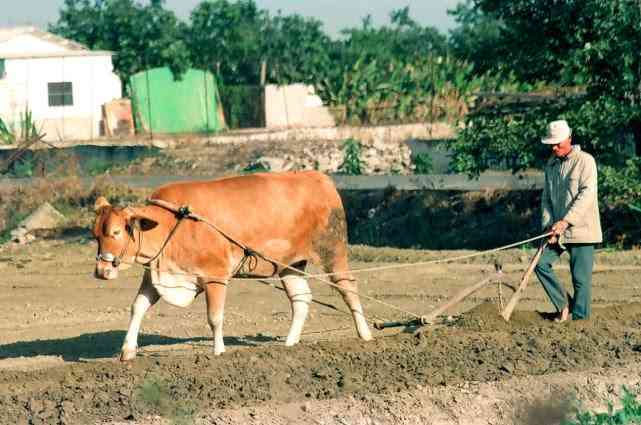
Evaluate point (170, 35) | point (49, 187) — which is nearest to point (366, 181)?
point (49, 187)

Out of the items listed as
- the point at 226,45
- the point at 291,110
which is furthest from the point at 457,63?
the point at 226,45

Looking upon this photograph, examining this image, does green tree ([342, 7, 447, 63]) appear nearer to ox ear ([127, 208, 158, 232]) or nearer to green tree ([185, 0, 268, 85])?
green tree ([185, 0, 268, 85])

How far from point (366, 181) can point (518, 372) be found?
1957 centimetres

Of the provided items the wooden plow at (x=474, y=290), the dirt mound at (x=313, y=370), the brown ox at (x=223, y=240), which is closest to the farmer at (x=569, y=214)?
the wooden plow at (x=474, y=290)

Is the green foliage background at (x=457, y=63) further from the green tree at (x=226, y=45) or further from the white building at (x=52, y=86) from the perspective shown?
the white building at (x=52, y=86)

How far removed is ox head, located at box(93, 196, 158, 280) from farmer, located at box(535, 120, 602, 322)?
3.61 metres

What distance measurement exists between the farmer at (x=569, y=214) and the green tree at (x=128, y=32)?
137 feet

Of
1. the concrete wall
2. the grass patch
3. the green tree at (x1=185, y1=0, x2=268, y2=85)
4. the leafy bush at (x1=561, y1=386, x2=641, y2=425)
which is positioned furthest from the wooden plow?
the green tree at (x1=185, y1=0, x2=268, y2=85)

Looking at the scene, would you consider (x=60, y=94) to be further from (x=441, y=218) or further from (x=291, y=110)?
(x=441, y=218)

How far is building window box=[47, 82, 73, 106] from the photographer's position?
47.7m

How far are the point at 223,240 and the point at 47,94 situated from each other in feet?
120

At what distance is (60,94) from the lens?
48.0 meters

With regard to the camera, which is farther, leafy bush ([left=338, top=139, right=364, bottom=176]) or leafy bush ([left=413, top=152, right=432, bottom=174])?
leafy bush ([left=338, top=139, right=364, bottom=176])

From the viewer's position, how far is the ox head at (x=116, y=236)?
11.8m
